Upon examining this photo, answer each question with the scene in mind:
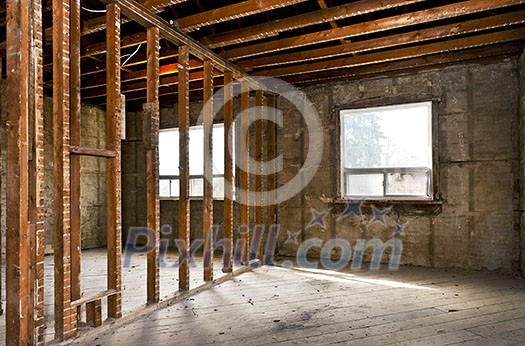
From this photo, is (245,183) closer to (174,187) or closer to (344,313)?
(344,313)

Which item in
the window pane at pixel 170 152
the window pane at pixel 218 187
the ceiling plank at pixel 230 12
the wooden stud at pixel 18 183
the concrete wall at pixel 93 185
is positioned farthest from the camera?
the window pane at pixel 170 152

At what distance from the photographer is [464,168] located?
4.67 meters

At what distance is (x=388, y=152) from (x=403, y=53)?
4.41ft

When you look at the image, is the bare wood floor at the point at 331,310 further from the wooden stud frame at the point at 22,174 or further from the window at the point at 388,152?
the window at the point at 388,152

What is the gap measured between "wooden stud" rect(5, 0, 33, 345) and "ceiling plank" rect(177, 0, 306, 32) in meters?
1.56

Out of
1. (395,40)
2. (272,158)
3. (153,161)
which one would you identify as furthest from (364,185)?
(153,161)

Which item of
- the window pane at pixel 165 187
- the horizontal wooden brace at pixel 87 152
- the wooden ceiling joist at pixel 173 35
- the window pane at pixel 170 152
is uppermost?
the wooden ceiling joist at pixel 173 35

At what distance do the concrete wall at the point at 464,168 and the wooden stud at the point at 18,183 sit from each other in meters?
3.99

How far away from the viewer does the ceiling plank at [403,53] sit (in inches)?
151

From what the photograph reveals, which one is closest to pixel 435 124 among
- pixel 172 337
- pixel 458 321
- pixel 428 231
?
pixel 428 231

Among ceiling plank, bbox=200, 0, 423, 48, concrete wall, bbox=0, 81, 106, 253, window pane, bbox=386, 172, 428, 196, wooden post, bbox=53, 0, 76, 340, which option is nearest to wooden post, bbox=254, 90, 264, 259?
ceiling plank, bbox=200, 0, 423, 48

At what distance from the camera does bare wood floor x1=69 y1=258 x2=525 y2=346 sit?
2.54 m

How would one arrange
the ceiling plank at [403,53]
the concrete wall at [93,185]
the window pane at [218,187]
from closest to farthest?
the ceiling plank at [403,53] → the window pane at [218,187] → the concrete wall at [93,185]

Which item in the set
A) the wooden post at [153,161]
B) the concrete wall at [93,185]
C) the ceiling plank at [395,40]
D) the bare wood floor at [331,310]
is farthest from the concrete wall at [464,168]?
the concrete wall at [93,185]
